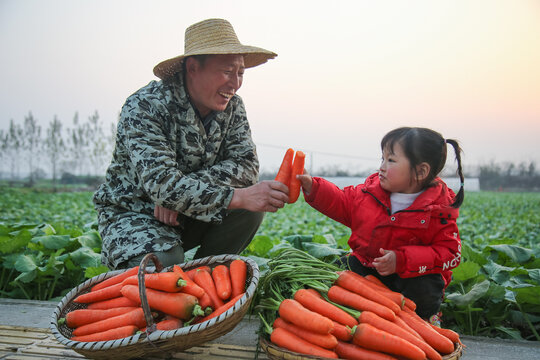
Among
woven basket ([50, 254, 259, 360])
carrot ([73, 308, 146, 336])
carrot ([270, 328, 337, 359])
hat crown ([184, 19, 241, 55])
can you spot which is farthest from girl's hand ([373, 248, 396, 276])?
hat crown ([184, 19, 241, 55])

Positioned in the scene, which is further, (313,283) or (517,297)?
(517,297)

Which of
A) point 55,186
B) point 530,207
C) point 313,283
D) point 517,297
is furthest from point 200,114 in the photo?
point 55,186

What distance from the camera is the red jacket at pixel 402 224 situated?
7.33ft

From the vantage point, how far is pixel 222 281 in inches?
88.2

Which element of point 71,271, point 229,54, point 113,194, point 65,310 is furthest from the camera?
point 71,271

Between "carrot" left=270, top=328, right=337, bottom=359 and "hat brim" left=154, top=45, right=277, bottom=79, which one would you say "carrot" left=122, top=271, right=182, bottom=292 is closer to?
"carrot" left=270, top=328, right=337, bottom=359

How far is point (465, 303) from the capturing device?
103 inches

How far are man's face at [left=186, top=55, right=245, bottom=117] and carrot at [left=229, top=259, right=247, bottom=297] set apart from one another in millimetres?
982

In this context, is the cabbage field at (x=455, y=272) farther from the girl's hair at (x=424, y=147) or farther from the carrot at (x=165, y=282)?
the carrot at (x=165, y=282)

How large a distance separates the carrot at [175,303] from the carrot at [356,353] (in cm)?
66

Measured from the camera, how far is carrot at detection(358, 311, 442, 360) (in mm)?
1857

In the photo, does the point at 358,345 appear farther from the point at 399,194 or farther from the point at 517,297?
the point at 517,297

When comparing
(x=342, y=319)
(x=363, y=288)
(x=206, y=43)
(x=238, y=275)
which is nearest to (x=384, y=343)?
(x=342, y=319)

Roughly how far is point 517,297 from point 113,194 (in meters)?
2.62
